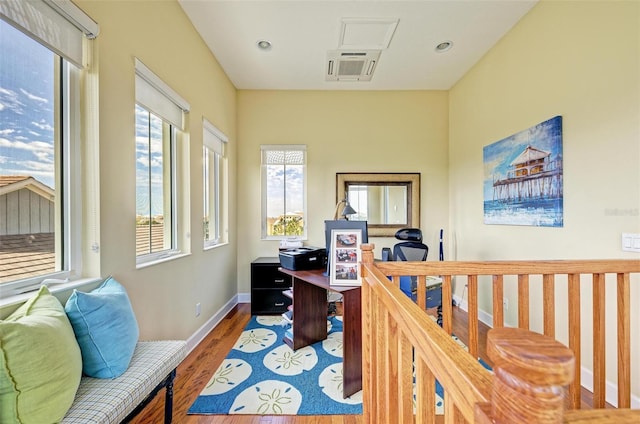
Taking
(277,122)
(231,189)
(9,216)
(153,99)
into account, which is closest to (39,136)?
(9,216)

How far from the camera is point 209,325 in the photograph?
8.72 feet

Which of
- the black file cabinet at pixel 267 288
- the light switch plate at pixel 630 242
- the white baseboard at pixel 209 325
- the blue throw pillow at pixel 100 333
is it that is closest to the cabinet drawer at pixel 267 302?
the black file cabinet at pixel 267 288

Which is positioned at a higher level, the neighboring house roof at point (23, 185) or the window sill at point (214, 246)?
the neighboring house roof at point (23, 185)

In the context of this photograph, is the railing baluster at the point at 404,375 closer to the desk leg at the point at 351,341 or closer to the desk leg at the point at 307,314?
the desk leg at the point at 351,341

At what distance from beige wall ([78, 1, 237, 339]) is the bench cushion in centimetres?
45

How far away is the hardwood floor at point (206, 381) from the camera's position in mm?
1539

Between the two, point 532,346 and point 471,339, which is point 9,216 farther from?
point 471,339

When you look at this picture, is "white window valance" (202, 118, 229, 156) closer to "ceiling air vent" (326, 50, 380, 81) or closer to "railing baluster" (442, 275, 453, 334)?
"ceiling air vent" (326, 50, 380, 81)

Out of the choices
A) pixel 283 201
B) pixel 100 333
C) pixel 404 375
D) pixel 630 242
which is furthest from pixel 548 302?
pixel 283 201

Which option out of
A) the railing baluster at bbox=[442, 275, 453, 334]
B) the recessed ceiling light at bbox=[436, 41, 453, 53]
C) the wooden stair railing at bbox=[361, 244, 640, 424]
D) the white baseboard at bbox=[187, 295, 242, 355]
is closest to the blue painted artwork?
the wooden stair railing at bbox=[361, 244, 640, 424]

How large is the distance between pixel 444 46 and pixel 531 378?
3220 mm

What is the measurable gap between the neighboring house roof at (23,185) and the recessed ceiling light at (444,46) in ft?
10.8

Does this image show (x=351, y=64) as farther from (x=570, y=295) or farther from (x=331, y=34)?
(x=570, y=295)

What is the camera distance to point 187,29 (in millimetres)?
2268
